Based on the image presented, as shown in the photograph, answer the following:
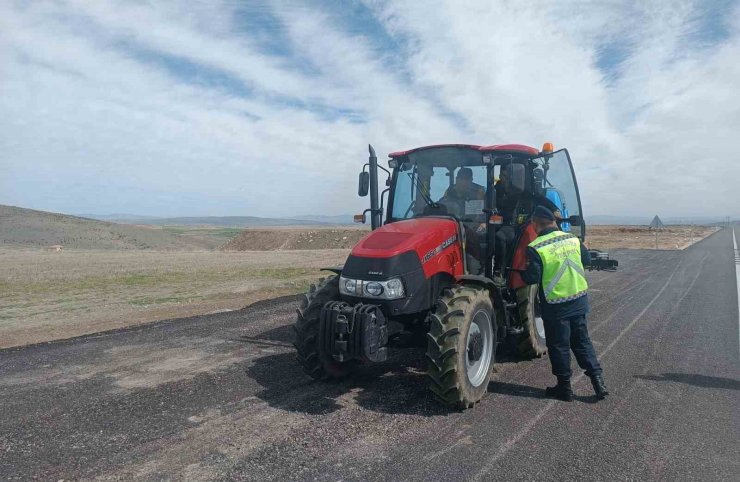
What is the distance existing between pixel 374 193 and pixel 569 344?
2.83 m

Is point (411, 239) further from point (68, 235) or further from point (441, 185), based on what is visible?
point (68, 235)

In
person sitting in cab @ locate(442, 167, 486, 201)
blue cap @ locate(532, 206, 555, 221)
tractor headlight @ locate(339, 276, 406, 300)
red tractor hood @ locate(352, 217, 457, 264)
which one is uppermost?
person sitting in cab @ locate(442, 167, 486, 201)

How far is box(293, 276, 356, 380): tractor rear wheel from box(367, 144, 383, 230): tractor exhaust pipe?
138cm

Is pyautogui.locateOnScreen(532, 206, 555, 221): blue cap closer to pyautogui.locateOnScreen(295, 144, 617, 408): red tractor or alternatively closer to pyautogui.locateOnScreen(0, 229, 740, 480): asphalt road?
pyautogui.locateOnScreen(295, 144, 617, 408): red tractor

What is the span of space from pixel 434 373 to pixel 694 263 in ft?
66.4

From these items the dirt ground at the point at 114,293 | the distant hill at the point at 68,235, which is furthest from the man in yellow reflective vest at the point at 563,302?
the distant hill at the point at 68,235

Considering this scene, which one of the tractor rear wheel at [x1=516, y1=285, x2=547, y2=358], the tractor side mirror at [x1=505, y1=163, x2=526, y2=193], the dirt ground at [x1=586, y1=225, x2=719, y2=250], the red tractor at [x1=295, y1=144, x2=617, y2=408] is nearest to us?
the red tractor at [x1=295, y1=144, x2=617, y2=408]

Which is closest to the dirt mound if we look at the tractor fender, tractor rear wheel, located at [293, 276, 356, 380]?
tractor rear wheel, located at [293, 276, 356, 380]

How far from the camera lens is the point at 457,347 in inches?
173

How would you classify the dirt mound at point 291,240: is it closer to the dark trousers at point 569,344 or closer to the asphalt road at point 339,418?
the asphalt road at point 339,418

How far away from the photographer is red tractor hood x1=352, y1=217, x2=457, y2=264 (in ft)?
15.6

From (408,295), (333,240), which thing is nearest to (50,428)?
(408,295)

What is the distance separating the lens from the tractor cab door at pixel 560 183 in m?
6.82

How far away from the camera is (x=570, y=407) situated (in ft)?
15.6
